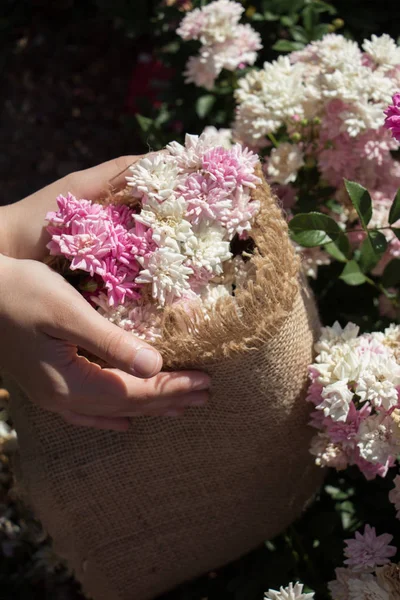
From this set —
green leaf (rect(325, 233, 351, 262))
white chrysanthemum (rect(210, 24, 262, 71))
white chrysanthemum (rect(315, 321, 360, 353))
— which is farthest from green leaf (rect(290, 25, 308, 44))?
white chrysanthemum (rect(315, 321, 360, 353))

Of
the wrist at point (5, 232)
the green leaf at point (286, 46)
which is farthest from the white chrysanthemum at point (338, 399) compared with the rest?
the green leaf at point (286, 46)

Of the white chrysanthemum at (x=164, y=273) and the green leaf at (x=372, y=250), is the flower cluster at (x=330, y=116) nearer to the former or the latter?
the green leaf at (x=372, y=250)

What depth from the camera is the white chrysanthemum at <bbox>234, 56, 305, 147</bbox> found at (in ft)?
4.22

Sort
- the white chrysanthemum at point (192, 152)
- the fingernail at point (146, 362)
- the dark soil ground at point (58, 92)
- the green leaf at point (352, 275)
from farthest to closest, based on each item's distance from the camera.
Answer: the dark soil ground at point (58, 92)
the green leaf at point (352, 275)
the white chrysanthemum at point (192, 152)
the fingernail at point (146, 362)

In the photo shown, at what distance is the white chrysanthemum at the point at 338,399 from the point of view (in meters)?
1.02

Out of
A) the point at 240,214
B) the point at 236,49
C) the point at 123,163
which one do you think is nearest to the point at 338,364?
the point at 240,214

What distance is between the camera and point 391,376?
3.38 ft

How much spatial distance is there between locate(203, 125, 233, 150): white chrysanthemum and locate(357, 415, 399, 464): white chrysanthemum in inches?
20.3

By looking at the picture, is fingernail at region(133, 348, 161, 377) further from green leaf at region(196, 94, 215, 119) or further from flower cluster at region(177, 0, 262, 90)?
green leaf at region(196, 94, 215, 119)

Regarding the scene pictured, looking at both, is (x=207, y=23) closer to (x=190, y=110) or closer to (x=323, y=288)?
(x=190, y=110)

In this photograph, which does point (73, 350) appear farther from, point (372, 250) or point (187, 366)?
point (372, 250)

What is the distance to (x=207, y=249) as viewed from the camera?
1.04 meters

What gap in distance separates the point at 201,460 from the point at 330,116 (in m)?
0.69

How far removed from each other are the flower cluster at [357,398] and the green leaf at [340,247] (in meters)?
0.20
